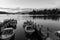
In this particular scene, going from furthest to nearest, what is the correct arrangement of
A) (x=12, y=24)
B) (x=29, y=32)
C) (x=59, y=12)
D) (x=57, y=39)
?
(x=59, y=12)
(x=12, y=24)
(x=29, y=32)
(x=57, y=39)

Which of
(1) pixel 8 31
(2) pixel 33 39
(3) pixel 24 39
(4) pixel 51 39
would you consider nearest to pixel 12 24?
(1) pixel 8 31

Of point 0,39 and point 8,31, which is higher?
point 8,31

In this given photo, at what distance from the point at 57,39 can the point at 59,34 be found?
2.03 meters

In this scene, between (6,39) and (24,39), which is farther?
(24,39)

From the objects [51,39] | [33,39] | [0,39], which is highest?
[51,39]

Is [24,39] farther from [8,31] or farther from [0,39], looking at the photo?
[0,39]

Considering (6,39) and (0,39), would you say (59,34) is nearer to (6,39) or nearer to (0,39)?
(6,39)

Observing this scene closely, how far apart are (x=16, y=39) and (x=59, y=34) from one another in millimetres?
18081

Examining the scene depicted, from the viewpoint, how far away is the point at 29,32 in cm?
2509

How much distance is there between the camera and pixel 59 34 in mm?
16297

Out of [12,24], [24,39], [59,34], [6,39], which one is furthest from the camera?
[12,24]

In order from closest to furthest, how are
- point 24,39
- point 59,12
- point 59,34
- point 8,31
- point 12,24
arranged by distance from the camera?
point 59,34
point 8,31
point 24,39
point 12,24
point 59,12

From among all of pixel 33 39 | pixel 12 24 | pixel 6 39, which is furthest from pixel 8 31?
pixel 12 24

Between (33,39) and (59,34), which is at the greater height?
(59,34)
